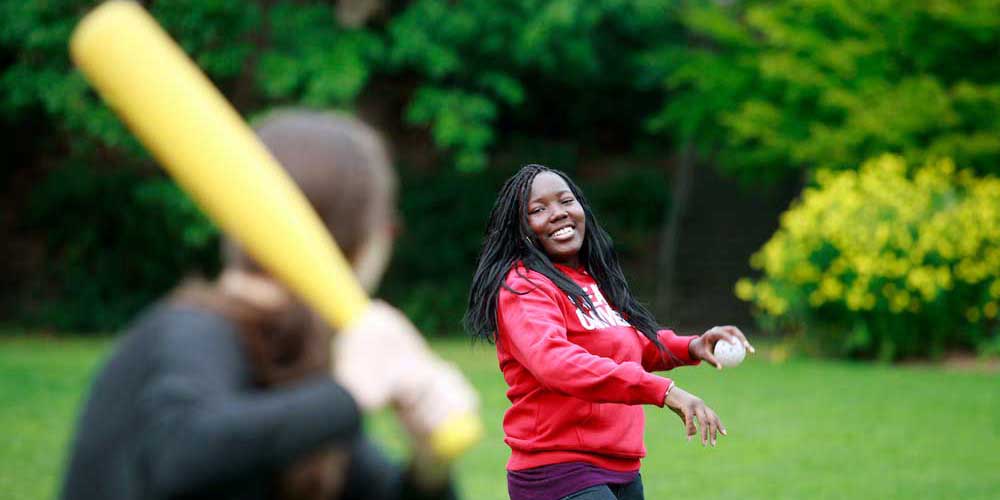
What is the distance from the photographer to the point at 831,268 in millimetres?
14016

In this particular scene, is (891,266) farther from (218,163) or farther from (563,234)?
(218,163)

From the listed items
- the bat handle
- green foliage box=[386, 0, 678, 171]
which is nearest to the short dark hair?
the bat handle

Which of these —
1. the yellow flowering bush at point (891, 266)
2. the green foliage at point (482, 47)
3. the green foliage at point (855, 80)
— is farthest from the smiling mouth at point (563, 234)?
the green foliage at point (855, 80)

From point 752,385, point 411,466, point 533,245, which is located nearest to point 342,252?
point 411,466

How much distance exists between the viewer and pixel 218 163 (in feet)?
5.47

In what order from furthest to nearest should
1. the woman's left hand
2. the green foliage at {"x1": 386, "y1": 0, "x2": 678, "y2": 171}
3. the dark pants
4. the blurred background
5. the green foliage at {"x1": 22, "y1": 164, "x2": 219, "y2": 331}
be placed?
the green foliage at {"x1": 22, "y1": 164, "x2": 219, "y2": 331}, the green foliage at {"x1": 386, "y1": 0, "x2": 678, "y2": 171}, the blurred background, the woman's left hand, the dark pants

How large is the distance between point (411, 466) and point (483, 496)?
18.3 feet

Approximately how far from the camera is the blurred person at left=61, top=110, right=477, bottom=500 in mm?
1606

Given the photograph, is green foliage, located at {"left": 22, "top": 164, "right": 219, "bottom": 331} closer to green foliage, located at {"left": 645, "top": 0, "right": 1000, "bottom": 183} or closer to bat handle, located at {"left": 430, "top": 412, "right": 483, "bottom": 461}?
green foliage, located at {"left": 645, "top": 0, "right": 1000, "bottom": 183}

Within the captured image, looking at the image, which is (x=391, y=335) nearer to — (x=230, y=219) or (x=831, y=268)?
(x=230, y=219)

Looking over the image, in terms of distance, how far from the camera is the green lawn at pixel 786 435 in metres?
7.48

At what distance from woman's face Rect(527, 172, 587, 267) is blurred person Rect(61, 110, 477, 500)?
195 centimetres

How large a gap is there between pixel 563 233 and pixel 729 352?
2.14ft

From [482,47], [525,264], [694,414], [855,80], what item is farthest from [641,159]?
[694,414]
